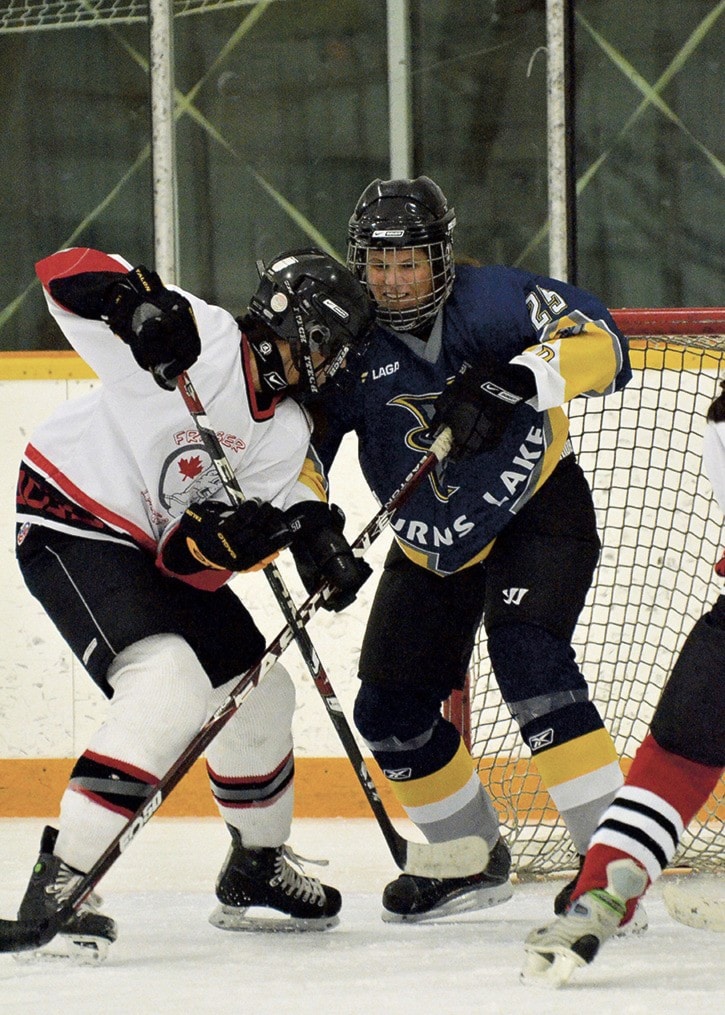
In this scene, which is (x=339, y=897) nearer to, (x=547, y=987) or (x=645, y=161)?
(x=547, y=987)

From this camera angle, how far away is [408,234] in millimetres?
2268

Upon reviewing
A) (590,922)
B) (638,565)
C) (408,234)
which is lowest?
(590,922)

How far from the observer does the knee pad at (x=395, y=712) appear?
2.44 meters

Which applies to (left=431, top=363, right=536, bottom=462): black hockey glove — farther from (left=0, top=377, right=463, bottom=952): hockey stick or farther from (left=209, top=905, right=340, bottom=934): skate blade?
(left=209, top=905, right=340, bottom=934): skate blade

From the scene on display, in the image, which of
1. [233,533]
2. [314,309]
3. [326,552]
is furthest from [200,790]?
[314,309]

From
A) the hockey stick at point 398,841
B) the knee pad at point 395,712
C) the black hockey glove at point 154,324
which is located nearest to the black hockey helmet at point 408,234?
the black hockey glove at point 154,324

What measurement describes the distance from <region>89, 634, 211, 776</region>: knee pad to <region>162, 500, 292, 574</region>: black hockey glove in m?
0.13

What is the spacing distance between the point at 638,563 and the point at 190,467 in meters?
1.26

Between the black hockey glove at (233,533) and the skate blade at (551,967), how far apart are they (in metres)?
0.63

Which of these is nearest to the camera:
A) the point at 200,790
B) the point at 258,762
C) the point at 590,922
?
the point at 590,922

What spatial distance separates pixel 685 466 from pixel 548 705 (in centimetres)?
109

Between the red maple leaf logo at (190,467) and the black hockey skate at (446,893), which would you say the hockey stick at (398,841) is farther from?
the red maple leaf logo at (190,467)

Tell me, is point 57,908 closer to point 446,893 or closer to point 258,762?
point 258,762

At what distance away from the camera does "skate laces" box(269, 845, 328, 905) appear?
7.86 ft
